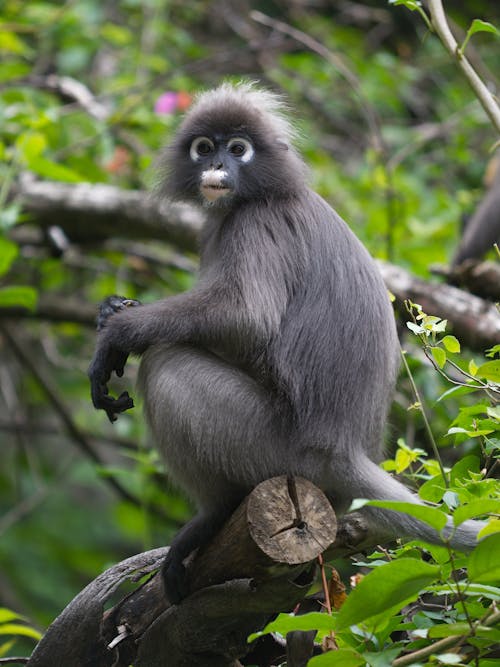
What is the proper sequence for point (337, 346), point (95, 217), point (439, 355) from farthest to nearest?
1. point (95, 217)
2. point (337, 346)
3. point (439, 355)

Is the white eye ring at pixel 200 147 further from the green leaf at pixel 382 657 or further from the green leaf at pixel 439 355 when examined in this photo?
the green leaf at pixel 382 657

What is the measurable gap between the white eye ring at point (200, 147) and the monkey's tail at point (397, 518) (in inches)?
53.4

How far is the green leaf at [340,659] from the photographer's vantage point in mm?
2174

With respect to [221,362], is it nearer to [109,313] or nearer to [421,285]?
[109,313]

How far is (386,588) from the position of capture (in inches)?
80.0

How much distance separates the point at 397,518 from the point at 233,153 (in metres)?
1.53

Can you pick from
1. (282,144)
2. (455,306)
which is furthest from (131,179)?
(282,144)

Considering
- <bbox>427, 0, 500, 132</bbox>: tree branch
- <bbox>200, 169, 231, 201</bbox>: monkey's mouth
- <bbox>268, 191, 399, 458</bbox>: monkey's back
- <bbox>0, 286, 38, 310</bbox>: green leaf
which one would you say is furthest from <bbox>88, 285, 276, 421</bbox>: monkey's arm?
<bbox>0, 286, 38, 310</bbox>: green leaf

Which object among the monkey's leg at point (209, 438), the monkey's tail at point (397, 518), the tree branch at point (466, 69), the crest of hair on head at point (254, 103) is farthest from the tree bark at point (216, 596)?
the crest of hair on head at point (254, 103)

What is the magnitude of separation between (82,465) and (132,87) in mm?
2660

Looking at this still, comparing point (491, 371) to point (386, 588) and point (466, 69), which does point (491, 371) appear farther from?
point (466, 69)

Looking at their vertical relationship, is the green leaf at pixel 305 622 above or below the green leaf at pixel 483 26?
below

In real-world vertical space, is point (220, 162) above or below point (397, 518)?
above

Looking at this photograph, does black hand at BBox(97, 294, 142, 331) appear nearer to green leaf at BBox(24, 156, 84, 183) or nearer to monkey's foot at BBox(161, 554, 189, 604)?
monkey's foot at BBox(161, 554, 189, 604)
